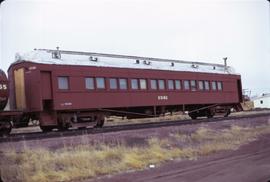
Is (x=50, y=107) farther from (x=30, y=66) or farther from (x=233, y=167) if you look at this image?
(x=233, y=167)

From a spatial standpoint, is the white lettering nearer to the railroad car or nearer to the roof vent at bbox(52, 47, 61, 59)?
the railroad car

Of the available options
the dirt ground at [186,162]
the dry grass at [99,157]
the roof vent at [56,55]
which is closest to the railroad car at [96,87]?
the roof vent at [56,55]

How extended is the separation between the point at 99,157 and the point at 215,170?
2.88 m

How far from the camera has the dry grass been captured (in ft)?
29.5

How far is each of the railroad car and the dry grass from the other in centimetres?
325

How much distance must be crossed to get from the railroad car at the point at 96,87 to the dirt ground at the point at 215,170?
510cm

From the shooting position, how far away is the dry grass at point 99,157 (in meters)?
8.99

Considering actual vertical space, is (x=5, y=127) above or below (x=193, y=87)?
below

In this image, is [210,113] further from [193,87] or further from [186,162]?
[186,162]

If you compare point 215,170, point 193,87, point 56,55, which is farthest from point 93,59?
point 215,170

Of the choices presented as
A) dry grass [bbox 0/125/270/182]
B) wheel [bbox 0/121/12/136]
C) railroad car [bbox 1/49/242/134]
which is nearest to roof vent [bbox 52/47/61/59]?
railroad car [bbox 1/49/242/134]

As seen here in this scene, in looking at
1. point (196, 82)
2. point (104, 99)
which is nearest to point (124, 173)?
point (104, 99)

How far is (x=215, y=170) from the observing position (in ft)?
31.4

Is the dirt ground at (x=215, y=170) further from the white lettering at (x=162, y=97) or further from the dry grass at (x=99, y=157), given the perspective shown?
the white lettering at (x=162, y=97)
